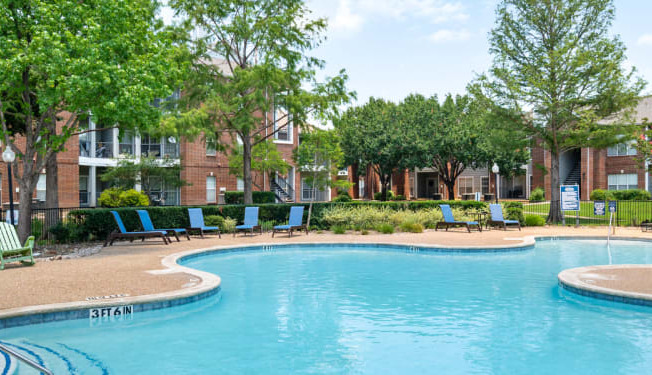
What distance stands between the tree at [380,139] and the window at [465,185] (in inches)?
550

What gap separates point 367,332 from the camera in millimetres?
6984

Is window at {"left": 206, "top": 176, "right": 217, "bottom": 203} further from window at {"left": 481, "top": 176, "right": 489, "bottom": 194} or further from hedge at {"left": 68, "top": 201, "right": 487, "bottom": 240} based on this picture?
window at {"left": 481, "top": 176, "right": 489, "bottom": 194}

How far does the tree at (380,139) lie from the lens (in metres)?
37.3

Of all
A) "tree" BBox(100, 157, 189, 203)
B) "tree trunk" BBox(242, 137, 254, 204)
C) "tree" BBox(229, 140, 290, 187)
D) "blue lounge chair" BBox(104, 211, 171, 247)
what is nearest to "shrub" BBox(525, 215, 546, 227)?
"tree trunk" BBox(242, 137, 254, 204)

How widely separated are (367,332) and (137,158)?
2492 cm

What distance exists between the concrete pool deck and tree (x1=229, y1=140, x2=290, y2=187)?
49.9 feet

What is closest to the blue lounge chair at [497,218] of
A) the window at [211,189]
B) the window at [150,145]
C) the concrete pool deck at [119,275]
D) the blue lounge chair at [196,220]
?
the concrete pool deck at [119,275]

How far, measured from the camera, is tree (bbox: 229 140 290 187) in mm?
31531

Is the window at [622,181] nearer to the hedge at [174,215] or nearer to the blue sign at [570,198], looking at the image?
the blue sign at [570,198]

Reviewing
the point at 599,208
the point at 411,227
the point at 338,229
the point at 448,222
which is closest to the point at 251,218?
the point at 338,229

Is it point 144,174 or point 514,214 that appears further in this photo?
point 144,174

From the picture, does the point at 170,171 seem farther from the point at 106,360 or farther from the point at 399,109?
the point at 106,360

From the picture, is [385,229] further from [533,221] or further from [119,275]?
[119,275]

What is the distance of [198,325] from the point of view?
7.36m
